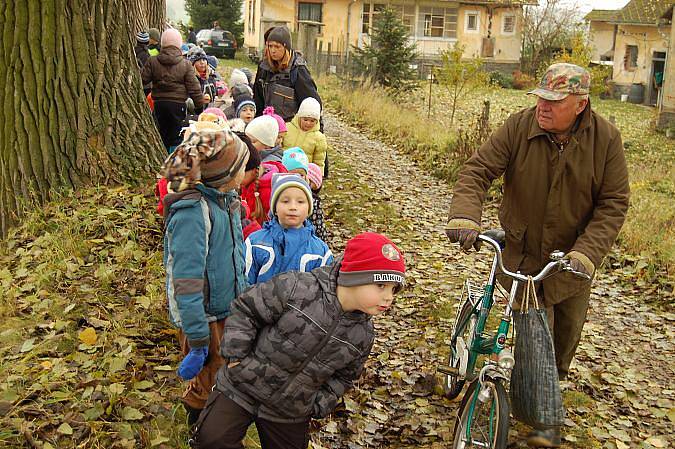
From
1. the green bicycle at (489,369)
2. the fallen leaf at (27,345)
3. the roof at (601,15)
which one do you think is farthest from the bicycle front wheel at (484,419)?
the roof at (601,15)

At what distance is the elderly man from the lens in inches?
171

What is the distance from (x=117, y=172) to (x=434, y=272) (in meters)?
3.62

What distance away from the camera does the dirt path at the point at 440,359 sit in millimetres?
4969

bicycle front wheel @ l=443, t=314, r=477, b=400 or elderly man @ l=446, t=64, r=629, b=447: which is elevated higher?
elderly man @ l=446, t=64, r=629, b=447

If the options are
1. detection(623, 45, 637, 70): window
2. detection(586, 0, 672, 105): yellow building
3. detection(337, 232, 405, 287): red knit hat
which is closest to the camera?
detection(337, 232, 405, 287): red knit hat

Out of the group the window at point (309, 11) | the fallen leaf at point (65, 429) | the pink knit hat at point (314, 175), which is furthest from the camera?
the window at point (309, 11)

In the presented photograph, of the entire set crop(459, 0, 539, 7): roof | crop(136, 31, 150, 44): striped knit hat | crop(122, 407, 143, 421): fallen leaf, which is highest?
crop(459, 0, 539, 7): roof

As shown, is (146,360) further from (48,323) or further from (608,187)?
(608,187)

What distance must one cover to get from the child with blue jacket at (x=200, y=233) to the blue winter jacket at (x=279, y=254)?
0.39 meters

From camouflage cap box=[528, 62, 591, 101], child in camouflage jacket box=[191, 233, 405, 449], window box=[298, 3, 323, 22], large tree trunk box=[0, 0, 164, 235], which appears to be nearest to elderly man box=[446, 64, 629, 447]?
camouflage cap box=[528, 62, 591, 101]

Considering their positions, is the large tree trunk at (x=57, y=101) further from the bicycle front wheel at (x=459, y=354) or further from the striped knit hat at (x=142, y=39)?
the striped knit hat at (x=142, y=39)

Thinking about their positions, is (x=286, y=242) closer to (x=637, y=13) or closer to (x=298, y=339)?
(x=298, y=339)

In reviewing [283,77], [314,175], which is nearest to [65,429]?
[314,175]

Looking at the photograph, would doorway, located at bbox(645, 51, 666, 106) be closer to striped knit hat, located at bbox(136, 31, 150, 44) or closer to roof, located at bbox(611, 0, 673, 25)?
roof, located at bbox(611, 0, 673, 25)
